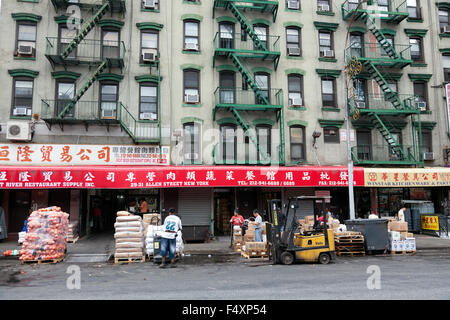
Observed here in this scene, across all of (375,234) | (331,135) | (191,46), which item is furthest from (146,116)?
(375,234)

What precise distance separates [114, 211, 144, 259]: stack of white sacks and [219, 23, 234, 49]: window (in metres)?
11.6

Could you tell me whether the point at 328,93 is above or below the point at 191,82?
below

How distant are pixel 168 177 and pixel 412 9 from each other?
730 inches

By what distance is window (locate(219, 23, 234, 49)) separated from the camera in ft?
65.1

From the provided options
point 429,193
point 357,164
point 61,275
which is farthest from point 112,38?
point 429,193

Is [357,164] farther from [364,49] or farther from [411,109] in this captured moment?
[364,49]

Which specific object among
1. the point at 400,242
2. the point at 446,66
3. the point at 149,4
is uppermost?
the point at 149,4

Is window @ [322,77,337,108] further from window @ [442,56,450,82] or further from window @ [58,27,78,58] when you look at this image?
window @ [58,27,78,58]

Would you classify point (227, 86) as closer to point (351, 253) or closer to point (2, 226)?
point (351, 253)

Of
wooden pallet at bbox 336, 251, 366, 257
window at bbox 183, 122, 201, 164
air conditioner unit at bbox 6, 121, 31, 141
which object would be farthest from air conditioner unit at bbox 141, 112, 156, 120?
wooden pallet at bbox 336, 251, 366, 257

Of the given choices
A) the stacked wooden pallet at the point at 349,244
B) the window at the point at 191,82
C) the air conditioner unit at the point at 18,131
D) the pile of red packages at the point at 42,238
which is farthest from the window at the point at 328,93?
the air conditioner unit at the point at 18,131

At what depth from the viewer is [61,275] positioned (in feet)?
32.5

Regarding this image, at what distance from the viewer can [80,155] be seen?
17438 mm
